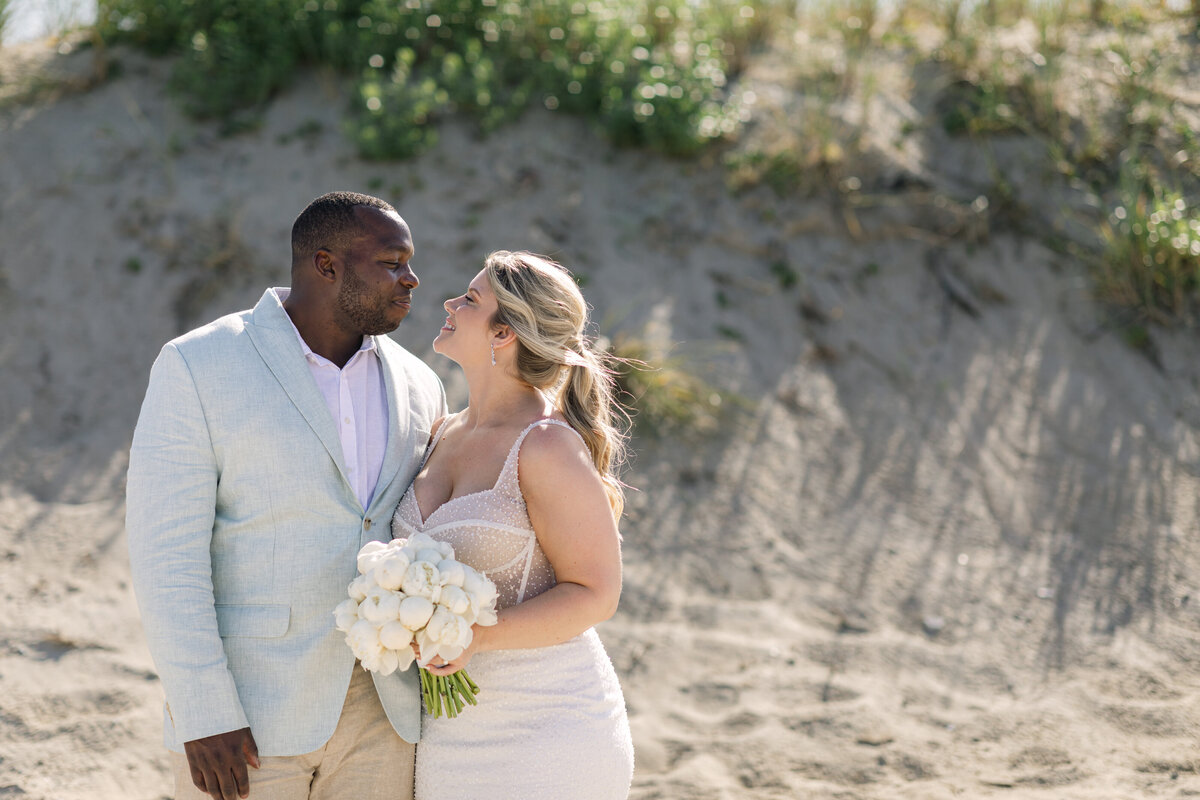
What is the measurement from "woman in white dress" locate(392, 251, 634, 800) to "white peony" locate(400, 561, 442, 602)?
32 cm

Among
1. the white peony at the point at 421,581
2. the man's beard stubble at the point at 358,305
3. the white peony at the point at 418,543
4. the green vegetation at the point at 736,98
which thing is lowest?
the white peony at the point at 421,581

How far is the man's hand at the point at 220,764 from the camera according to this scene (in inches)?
105

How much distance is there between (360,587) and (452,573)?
0.25 m

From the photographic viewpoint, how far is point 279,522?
2.87 metres

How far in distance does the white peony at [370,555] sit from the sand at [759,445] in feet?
7.14

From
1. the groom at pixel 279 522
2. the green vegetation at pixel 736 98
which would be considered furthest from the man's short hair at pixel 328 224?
the green vegetation at pixel 736 98

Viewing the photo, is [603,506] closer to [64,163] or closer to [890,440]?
[890,440]

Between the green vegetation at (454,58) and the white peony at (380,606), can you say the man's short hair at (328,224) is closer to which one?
the white peony at (380,606)

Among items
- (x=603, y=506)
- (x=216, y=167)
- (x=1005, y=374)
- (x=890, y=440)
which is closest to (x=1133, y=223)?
(x=1005, y=374)

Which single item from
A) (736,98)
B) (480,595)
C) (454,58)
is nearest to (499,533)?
(480,595)

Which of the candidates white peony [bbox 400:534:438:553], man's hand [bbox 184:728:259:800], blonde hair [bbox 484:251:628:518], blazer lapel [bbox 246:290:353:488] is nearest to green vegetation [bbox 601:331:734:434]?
blonde hair [bbox 484:251:628:518]

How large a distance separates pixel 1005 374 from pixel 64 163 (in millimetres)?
7436

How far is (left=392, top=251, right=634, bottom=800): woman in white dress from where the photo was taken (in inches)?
116

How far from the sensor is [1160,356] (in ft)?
24.6
